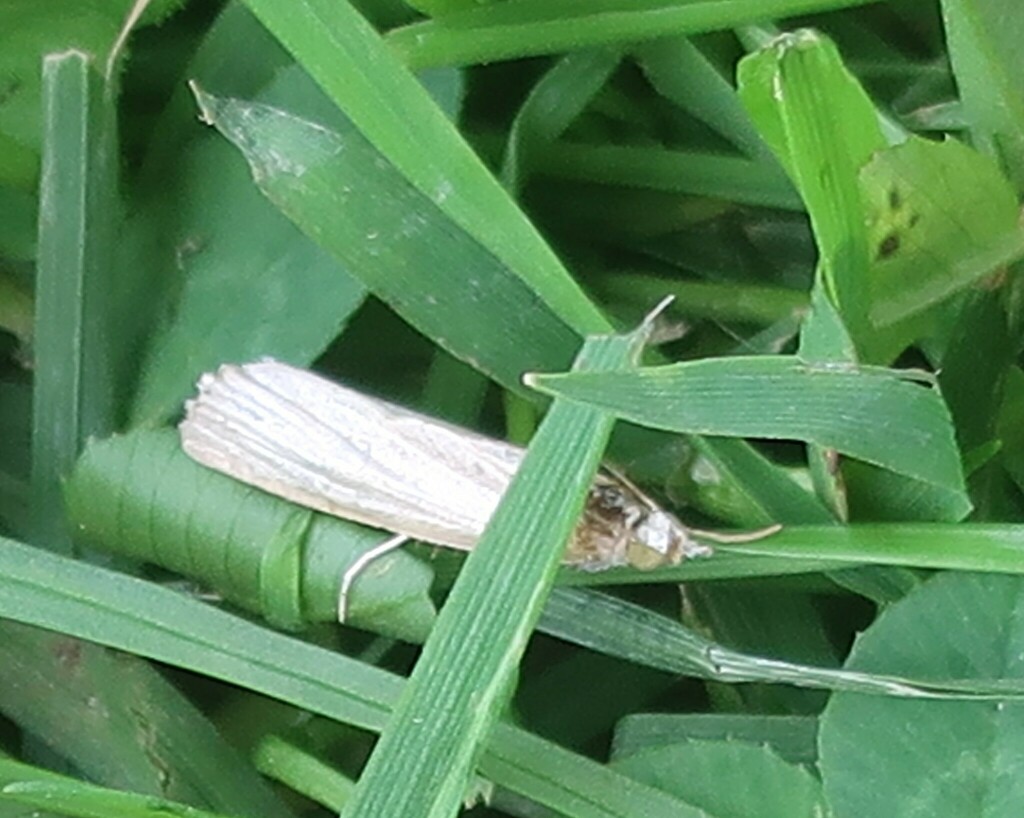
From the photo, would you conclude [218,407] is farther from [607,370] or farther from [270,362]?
[607,370]

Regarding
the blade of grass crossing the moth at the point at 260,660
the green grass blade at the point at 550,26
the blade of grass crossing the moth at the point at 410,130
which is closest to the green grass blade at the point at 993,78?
the green grass blade at the point at 550,26

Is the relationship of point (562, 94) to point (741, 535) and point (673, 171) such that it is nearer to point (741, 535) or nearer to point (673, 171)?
point (673, 171)

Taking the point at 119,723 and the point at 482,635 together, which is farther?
the point at 119,723

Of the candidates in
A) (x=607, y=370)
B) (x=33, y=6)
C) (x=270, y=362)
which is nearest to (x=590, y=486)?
(x=607, y=370)

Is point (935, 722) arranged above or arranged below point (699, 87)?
below

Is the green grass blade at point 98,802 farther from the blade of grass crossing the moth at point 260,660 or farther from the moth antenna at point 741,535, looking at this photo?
the moth antenna at point 741,535

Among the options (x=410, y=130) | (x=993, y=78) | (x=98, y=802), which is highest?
A: (x=993, y=78)

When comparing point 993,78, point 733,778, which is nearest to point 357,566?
point 733,778
